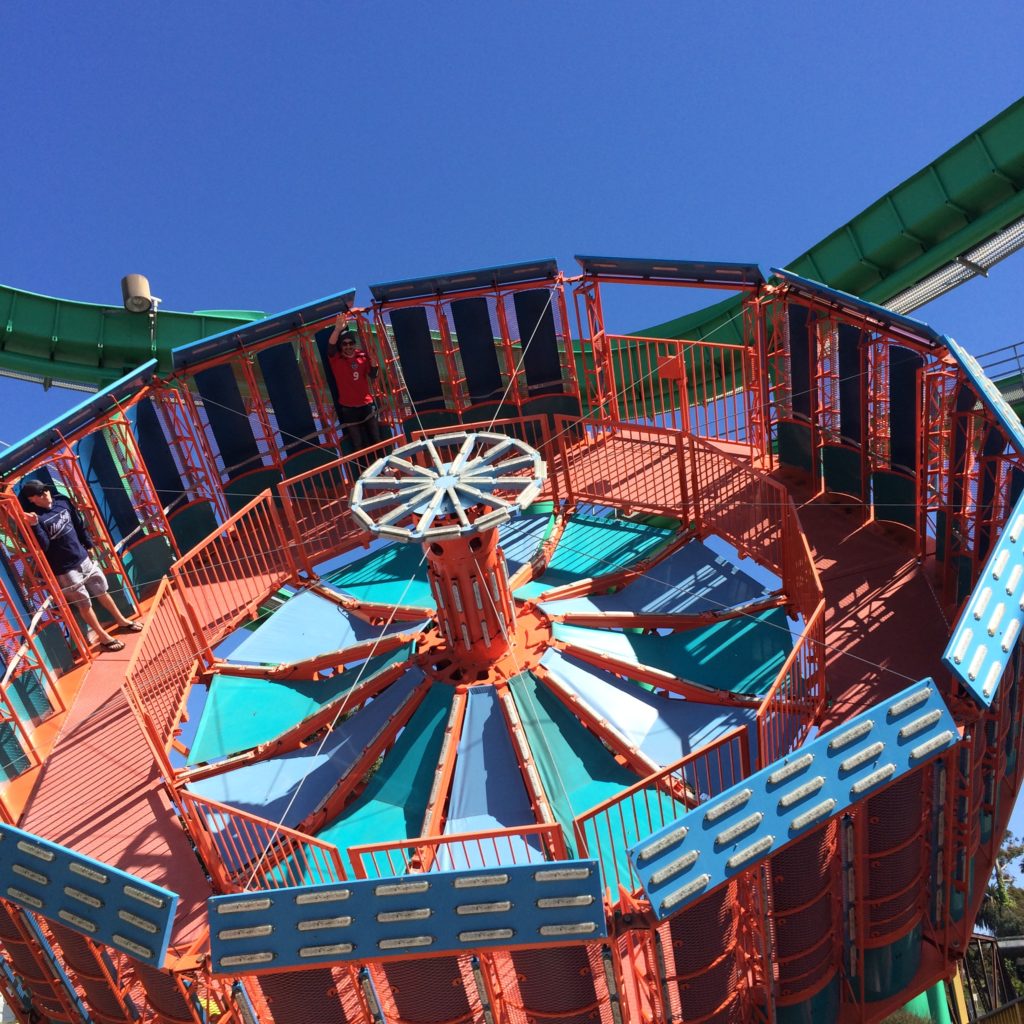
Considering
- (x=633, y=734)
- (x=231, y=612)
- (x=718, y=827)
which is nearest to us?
(x=718, y=827)

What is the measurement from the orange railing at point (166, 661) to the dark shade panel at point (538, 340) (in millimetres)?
Result: 8829

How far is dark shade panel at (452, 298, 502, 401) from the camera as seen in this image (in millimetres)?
22500

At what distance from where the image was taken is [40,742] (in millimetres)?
17875

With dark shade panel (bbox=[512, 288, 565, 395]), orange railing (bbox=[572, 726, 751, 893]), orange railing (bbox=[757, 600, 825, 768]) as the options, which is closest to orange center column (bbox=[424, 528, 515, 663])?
orange railing (bbox=[572, 726, 751, 893])

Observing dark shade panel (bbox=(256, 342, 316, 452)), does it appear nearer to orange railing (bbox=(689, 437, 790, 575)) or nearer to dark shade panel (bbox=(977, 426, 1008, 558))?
orange railing (bbox=(689, 437, 790, 575))

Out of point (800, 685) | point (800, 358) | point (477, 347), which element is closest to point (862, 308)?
point (800, 358)

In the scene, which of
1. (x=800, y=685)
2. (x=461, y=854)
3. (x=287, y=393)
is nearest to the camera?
(x=461, y=854)

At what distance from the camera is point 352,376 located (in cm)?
2180

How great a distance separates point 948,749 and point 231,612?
40.4ft

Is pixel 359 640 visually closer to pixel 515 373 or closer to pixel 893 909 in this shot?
pixel 515 373

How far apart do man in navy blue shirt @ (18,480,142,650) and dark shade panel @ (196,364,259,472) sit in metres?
3.50

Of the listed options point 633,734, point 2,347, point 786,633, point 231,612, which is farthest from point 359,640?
point 2,347

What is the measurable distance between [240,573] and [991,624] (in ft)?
42.4

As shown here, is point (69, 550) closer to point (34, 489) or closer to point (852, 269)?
point (34, 489)
